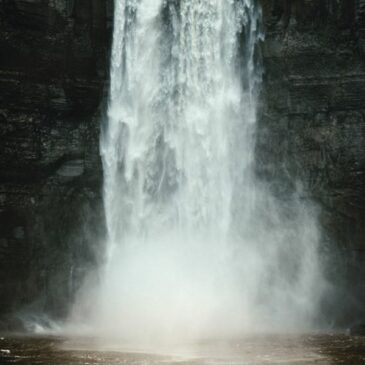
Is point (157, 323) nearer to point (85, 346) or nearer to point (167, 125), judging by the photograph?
point (85, 346)

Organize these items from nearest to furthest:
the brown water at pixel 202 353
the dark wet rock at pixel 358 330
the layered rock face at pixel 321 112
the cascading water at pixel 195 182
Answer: the brown water at pixel 202 353
the dark wet rock at pixel 358 330
the cascading water at pixel 195 182
the layered rock face at pixel 321 112

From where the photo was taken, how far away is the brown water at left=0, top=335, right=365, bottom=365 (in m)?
12.9

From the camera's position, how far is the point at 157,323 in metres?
19.3

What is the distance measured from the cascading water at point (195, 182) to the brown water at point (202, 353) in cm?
514

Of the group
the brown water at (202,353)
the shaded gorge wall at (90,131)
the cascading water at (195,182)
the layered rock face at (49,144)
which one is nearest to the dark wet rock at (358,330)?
the brown water at (202,353)

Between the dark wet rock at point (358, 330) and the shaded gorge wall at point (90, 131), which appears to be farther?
the shaded gorge wall at point (90, 131)

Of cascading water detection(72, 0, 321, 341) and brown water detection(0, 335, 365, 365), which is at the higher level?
cascading water detection(72, 0, 321, 341)

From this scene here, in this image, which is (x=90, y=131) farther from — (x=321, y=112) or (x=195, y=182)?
(x=321, y=112)

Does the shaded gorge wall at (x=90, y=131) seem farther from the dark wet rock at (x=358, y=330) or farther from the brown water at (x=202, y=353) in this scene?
the brown water at (x=202, y=353)

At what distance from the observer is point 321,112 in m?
23.3

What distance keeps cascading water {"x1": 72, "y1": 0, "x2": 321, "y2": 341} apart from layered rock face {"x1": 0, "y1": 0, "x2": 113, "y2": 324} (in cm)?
73

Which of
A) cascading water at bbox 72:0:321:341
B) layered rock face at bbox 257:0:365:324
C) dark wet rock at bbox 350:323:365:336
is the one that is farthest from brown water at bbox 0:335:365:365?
layered rock face at bbox 257:0:365:324

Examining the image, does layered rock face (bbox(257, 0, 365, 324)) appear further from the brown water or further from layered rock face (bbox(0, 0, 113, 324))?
the brown water

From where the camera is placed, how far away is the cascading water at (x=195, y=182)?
22297mm
